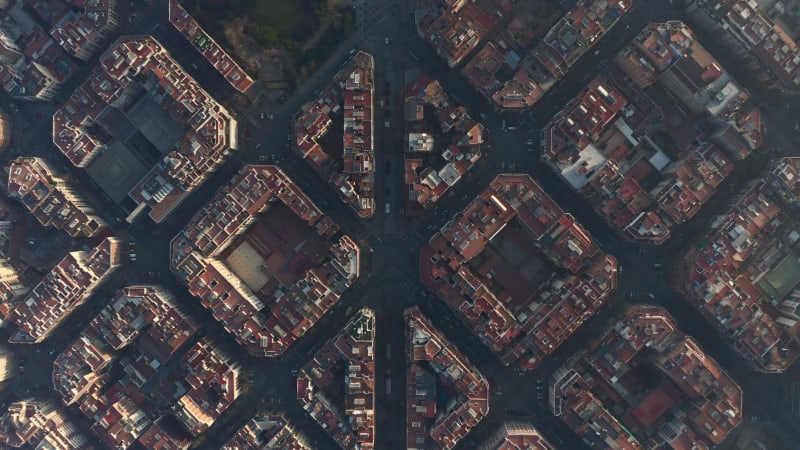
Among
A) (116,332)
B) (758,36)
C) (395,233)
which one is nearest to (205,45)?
(395,233)

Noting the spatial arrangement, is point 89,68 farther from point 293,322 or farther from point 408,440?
point 408,440

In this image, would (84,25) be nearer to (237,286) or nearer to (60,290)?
(60,290)

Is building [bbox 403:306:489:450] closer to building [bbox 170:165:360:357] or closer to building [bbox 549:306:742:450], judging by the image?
building [bbox 549:306:742:450]

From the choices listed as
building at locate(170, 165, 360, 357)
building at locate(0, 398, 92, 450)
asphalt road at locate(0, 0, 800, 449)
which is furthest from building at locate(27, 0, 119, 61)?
building at locate(0, 398, 92, 450)

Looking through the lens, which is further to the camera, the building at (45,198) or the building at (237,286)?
the building at (45,198)

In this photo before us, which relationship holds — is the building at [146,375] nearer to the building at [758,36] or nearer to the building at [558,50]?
the building at [558,50]

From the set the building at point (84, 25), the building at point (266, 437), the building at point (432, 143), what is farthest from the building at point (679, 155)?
the building at point (84, 25)

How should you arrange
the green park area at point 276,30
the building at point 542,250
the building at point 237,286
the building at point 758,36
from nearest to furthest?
1. the building at point 758,36
2. the building at point 542,250
3. the building at point 237,286
4. the green park area at point 276,30
